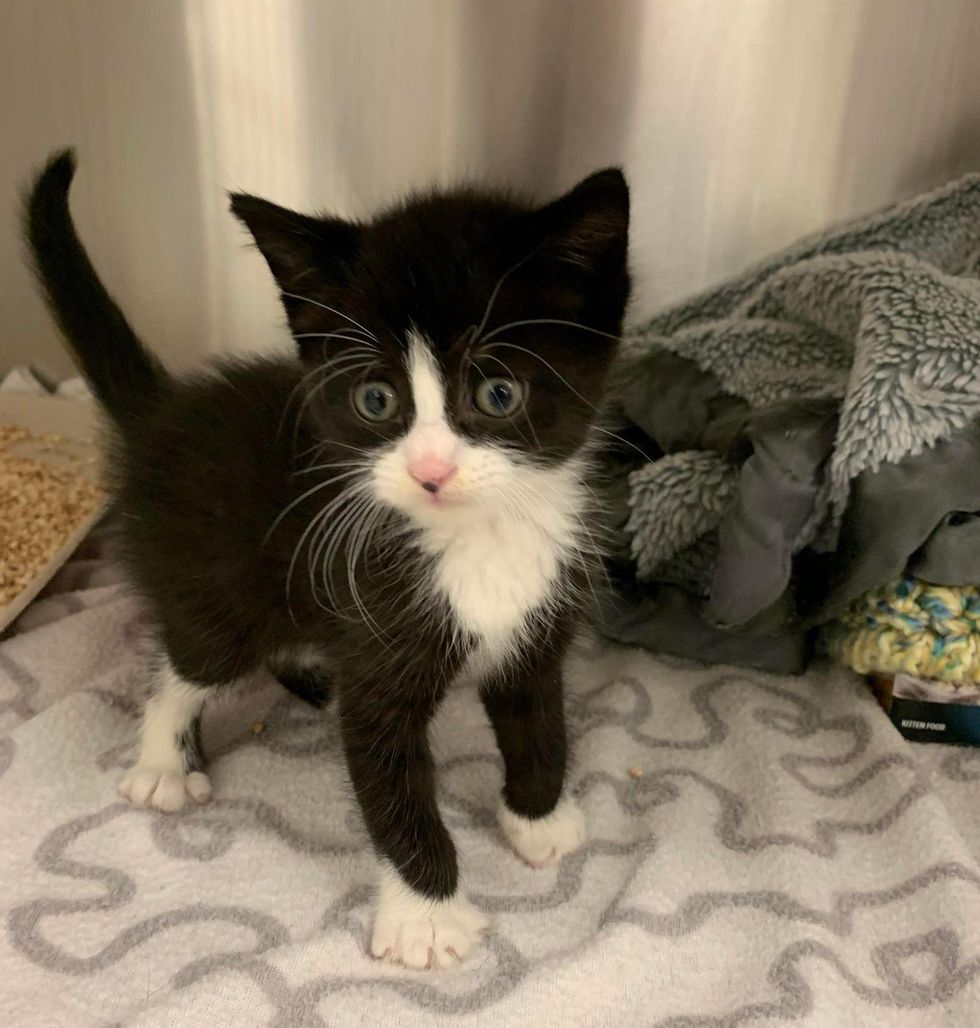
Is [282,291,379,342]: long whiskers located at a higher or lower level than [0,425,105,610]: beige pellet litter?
higher

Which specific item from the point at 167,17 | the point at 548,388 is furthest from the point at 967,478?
the point at 167,17

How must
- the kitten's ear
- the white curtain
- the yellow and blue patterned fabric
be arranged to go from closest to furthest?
the kitten's ear, the yellow and blue patterned fabric, the white curtain

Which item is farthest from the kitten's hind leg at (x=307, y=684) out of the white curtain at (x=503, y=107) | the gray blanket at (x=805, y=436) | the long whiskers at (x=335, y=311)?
the white curtain at (x=503, y=107)

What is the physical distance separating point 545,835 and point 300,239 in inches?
24.8

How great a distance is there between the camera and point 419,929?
91 centimetres

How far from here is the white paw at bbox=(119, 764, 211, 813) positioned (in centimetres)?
108

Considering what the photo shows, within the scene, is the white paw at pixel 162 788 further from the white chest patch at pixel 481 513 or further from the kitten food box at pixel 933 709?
the kitten food box at pixel 933 709

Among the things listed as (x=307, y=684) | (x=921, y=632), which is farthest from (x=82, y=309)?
(x=921, y=632)

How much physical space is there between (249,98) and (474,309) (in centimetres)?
95

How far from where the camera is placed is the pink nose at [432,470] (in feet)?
2.55

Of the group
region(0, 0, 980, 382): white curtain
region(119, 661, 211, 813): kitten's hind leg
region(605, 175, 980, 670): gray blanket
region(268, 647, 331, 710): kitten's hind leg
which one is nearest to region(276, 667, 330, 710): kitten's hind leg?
region(268, 647, 331, 710): kitten's hind leg

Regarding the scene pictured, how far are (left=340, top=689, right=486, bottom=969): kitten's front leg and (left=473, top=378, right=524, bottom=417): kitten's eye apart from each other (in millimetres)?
284

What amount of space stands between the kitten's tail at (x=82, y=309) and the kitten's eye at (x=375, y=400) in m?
0.43

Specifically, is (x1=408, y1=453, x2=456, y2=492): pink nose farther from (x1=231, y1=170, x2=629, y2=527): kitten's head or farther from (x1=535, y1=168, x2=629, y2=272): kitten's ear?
(x1=535, y1=168, x2=629, y2=272): kitten's ear
